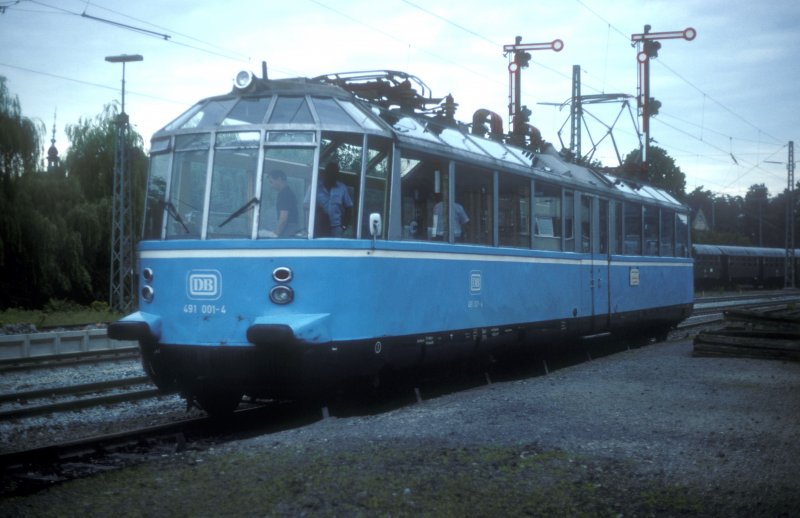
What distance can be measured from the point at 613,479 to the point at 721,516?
0.96 meters

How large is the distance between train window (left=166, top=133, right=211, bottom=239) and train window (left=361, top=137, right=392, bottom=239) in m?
1.60

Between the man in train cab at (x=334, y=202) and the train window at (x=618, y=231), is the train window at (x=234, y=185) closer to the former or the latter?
the man in train cab at (x=334, y=202)

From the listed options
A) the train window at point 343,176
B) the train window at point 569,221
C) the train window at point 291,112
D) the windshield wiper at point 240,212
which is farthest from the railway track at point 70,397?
the train window at point 569,221

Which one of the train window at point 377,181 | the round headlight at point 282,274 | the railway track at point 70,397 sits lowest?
the railway track at point 70,397

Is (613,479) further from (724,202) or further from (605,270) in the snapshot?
(724,202)

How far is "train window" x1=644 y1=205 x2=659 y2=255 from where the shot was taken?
1766cm

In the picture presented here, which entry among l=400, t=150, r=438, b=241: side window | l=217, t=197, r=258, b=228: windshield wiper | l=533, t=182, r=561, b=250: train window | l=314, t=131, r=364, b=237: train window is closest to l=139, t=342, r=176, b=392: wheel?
l=217, t=197, r=258, b=228: windshield wiper

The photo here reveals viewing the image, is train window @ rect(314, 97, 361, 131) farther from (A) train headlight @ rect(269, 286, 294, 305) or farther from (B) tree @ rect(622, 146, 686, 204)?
(B) tree @ rect(622, 146, 686, 204)

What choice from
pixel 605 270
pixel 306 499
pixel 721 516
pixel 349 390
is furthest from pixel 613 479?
pixel 605 270

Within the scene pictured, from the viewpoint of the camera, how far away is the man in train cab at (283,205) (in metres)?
8.66

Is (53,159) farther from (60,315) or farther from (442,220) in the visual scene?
(442,220)

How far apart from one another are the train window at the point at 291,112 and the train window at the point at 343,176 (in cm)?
31

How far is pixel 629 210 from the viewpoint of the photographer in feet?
55.1

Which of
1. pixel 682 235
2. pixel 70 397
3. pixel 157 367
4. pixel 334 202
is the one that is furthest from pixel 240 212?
pixel 682 235
